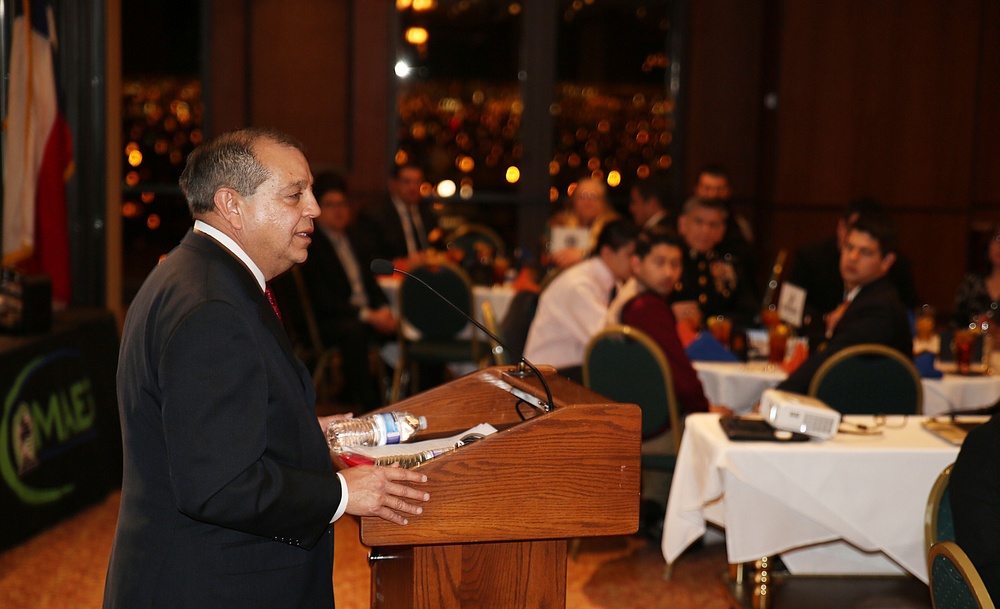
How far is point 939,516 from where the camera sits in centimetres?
259

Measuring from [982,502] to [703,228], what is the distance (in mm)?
3564

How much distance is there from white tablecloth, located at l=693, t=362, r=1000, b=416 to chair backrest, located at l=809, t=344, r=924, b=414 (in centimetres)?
55

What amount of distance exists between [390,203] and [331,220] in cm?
135

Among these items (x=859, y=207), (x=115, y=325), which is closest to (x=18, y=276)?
(x=115, y=325)

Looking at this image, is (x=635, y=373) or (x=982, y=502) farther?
(x=635, y=373)

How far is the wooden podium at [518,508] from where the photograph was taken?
73.0 inches

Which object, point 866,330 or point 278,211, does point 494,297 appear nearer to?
point 866,330

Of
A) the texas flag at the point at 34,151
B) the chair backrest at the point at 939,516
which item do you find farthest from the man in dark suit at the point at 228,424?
the texas flag at the point at 34,151

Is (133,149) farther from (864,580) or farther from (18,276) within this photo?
(864,580)

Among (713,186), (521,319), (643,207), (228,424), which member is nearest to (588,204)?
(643,207)

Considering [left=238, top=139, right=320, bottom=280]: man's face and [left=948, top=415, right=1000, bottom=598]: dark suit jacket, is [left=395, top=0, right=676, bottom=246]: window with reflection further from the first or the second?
[left=238, top=139, right=320, bottom=280]: man's face

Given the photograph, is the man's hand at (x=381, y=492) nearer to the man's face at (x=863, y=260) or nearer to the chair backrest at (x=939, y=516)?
the chair backrest at (x=939, y=516)

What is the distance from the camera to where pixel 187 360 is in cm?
160

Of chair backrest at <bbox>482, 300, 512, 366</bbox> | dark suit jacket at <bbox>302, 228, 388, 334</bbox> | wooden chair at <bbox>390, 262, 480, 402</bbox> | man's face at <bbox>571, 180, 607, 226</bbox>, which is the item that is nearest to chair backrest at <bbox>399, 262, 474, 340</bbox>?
wooden chair at <bbox>390, 262, 480, 402</bbox>
